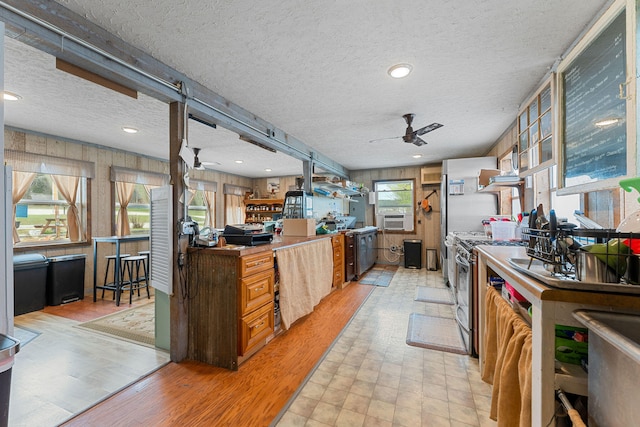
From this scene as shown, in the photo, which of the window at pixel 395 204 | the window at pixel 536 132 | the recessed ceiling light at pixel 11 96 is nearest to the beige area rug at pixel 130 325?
the recessed ceiling light at pixel 11 96

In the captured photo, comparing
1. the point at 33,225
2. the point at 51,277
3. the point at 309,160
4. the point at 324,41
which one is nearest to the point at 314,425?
the point at 324,41

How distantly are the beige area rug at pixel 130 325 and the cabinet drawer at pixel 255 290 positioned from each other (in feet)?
3.59

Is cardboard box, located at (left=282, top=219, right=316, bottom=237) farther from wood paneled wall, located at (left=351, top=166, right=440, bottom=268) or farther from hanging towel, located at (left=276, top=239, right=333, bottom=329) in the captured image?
wood paneled wall, located at (left=351, top=166, right=440, bottom=268)

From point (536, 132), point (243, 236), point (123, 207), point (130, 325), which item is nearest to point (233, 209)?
point (123, 207)

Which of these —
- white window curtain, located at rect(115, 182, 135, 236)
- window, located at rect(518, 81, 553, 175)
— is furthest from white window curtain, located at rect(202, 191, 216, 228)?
window, located at rect(518, 81, 553, 175)

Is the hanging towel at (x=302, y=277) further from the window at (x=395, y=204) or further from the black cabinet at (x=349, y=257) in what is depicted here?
the window at (x=395, y=204)

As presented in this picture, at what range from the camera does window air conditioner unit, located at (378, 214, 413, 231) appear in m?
6.30

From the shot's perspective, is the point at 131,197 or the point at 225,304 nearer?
the point at 225,304

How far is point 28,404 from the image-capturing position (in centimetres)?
163

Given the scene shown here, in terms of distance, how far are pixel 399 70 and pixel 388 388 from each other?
7.84ft

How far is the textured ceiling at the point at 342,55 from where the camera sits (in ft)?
5.01

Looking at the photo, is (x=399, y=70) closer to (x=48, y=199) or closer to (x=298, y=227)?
(x=298, y=227)

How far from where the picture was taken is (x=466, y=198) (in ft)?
14.7

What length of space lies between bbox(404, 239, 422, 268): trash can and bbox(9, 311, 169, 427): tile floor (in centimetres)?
498
